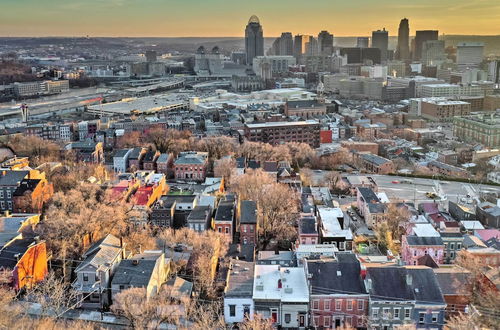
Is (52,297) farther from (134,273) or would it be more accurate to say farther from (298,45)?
(298,45)

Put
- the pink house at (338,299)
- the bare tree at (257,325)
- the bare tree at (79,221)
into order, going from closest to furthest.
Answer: the bare tree at (257,325) < the pink house at (338,299) < the bare tree at (79,221)

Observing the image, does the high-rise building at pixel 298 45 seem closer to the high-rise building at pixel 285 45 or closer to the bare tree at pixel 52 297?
the high-rise building at pixel 285 45

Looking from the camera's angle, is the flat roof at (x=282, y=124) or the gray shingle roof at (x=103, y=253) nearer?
the gray shingle roof at (x=103, y=253)

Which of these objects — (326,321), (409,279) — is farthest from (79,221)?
(409,279)

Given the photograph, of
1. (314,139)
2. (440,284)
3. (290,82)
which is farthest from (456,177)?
(290,82)

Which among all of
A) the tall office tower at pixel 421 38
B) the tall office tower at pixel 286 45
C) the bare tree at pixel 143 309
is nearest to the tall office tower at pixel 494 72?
the tall office tower at pixel 421 38

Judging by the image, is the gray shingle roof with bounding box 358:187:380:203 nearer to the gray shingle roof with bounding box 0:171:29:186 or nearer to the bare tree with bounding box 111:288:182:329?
A: the bare tree with bounding box 111:288:182:329
